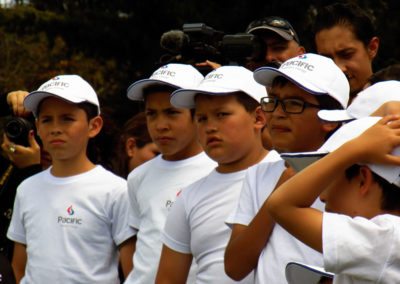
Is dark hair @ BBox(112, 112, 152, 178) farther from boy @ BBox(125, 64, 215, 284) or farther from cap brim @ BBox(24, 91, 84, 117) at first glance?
boy @ BBox(125, 64, 215, 284)

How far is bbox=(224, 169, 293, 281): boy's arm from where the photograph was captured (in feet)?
12.3

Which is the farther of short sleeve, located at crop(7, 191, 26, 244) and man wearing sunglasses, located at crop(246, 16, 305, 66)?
short sleeve, located at crop(7, 191, 26, 244)

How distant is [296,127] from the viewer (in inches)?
147

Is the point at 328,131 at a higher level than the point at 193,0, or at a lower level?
higher

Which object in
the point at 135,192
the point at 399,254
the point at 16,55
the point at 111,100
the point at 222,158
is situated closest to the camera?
the point at 399,254

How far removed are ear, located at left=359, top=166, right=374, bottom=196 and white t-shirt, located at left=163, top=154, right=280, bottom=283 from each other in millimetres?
1589

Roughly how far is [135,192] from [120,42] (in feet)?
55.9

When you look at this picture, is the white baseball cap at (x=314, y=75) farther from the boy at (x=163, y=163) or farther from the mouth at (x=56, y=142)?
the mouth at (x=56, y=142)

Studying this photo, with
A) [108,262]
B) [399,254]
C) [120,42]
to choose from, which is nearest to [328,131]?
[399,254]

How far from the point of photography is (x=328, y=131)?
12.4ft

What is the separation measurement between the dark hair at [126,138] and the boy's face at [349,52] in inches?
82.0

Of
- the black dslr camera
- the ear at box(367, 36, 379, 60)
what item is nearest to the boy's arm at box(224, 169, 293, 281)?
the ear at box(367, 36, 379, 60)

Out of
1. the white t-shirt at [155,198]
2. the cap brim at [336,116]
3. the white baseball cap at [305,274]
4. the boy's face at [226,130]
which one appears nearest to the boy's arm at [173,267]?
the white t-shirt at [155,198]

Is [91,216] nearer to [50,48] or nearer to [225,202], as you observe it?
[225,202]
